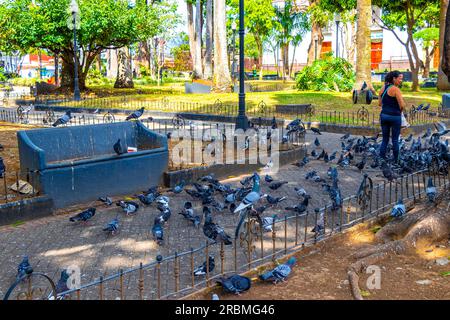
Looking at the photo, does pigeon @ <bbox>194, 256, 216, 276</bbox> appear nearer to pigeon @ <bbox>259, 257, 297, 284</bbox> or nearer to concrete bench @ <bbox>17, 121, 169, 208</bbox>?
pigeon @ <bbox>259, 257, 297, 284</bbox>

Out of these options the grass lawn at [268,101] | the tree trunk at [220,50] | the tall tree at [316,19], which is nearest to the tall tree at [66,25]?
the grass lawn at [268,101]

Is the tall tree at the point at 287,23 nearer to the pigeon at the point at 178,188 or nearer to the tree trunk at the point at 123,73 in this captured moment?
the tree trunk at the point at 123,73

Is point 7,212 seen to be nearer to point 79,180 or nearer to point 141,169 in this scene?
point 79,180

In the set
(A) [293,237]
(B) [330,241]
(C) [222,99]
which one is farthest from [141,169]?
(C) [222,99]

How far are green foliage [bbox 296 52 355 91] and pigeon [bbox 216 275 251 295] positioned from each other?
23659 mm

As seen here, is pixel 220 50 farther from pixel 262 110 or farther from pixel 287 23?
pixel 287 23

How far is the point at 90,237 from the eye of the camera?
743 centimetres

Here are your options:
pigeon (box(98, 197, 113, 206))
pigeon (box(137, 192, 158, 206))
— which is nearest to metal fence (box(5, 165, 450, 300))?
pigeon (box(137, 192, 158, 206))

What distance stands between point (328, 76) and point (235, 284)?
79.7 feet

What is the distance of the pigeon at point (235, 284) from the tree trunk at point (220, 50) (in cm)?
2381

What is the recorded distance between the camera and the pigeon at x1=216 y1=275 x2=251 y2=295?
17.2 feet

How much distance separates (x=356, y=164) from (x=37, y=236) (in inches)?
281

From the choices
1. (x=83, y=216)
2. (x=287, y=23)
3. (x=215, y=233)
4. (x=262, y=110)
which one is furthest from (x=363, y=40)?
(x=287, y=23)

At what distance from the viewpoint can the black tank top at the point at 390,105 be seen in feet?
35.1
